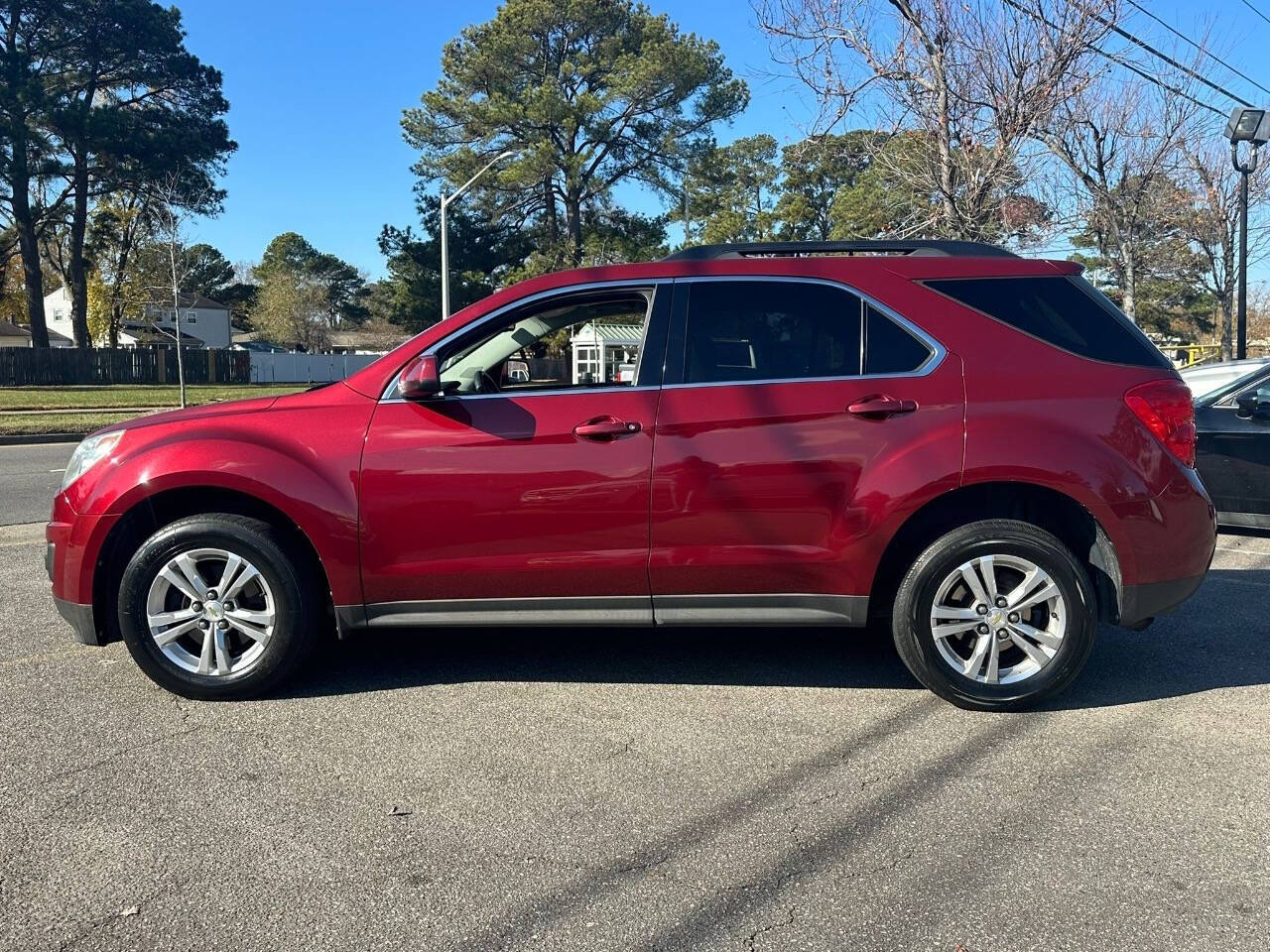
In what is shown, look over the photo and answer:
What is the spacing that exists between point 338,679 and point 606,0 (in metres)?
35.0

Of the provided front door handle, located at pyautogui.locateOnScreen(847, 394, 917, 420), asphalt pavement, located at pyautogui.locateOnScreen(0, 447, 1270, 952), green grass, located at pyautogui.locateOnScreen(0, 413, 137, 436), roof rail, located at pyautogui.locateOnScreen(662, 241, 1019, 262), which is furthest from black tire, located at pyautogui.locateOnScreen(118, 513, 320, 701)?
green grass, located at pyautogui.locateOnScreen(0, 413, 137, 436)

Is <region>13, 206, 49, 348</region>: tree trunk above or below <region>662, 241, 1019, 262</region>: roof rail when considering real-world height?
above

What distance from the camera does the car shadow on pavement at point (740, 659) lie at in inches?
173

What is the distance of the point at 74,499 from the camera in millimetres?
4121

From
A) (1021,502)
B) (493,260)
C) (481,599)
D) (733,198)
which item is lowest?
(481,599)

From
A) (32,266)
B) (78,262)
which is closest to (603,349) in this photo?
(32,266)

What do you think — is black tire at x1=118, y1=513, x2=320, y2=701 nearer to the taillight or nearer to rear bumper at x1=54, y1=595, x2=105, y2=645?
rear bumper at x1=54, y1=595, x2=105, y2=645

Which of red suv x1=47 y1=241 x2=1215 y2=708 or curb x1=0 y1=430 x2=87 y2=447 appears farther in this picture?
curb x1=0 y1=430 x2=87 y2=447

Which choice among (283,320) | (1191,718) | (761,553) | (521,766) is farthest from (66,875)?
(283,320)

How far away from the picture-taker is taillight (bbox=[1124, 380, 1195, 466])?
3.92m

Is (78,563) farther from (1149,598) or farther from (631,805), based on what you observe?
(1149,598)

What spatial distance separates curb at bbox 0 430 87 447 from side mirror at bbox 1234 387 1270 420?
1749 centimetres

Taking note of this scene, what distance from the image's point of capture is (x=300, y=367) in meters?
56.4

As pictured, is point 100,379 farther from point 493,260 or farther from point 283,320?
point 283,320
